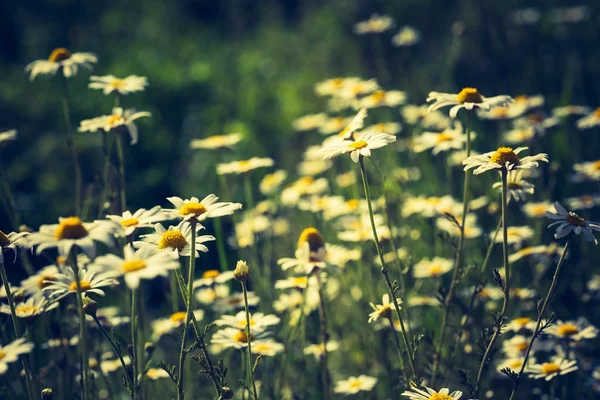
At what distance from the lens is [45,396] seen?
2.12 meters

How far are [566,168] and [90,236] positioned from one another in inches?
132

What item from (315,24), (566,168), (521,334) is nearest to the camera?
(521,334)

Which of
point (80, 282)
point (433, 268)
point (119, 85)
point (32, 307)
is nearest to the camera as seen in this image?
point (80, 282)

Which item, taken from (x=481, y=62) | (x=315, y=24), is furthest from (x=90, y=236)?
(x=315, y=24)

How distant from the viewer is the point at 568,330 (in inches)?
99.3

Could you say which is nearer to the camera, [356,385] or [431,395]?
[431,395]

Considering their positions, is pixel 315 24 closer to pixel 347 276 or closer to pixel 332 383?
pixel 347 276

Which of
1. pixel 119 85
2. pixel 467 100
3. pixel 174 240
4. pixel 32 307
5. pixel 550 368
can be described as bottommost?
pixel 550 368

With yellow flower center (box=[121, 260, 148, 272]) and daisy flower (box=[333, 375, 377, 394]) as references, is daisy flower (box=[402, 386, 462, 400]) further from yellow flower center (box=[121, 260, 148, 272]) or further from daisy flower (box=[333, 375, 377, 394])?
yellow flower center (box=[121, 260, 148, 272])

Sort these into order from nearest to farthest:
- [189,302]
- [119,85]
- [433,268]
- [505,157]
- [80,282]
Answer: [189,302]
[80,282]
[505,157]
[119,85]
[433,268]

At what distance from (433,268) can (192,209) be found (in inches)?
59.6

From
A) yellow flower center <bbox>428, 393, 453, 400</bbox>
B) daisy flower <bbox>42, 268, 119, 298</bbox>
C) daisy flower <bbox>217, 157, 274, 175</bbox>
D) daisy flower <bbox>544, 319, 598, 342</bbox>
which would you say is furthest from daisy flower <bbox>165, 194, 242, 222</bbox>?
daisy flower <bbox>544, 319, 598, 342</bbox>

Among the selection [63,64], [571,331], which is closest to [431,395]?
[571,331]

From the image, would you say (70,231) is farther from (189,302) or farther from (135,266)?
(189,302)
